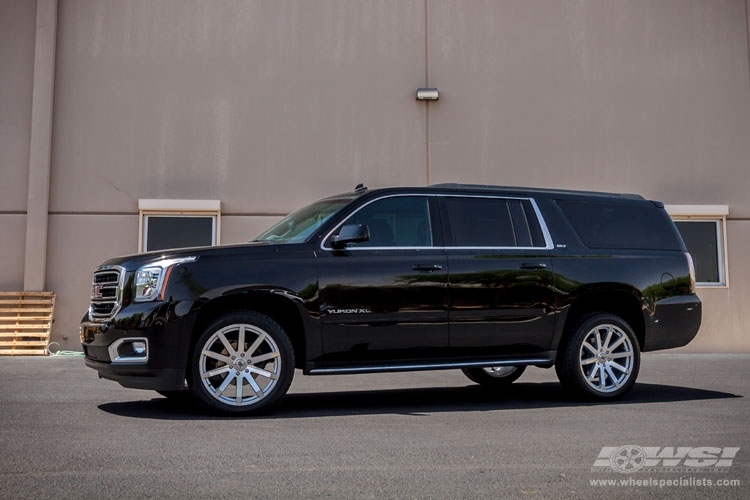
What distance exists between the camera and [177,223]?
1499cm

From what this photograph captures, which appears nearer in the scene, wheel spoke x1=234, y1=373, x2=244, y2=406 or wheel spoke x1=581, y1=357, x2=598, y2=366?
wheel spoke x1=234, y1=373, x2=244, y2=406

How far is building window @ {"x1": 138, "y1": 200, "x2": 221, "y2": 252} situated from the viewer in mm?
14750

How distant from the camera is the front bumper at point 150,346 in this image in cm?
681

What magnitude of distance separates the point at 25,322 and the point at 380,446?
Answer: 1032 cm

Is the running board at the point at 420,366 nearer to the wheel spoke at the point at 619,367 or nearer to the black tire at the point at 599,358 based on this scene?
the black tire at the point at 599,358

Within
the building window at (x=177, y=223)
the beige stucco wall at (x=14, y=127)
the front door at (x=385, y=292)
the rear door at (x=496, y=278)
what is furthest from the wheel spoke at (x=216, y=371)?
the beige stucco wall at (x=14, y=127)

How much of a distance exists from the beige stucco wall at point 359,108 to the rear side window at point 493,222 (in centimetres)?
715

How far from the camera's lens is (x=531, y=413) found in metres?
7.29

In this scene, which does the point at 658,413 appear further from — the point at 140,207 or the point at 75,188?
the point at 75,188

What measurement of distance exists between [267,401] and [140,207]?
8.49 meters

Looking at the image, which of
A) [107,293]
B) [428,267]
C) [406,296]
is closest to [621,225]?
[428,267]

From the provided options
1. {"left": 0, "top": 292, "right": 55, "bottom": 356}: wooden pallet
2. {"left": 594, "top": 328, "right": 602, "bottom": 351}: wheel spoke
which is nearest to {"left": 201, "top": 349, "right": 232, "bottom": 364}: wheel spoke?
{"left": 594, "top": 328, "right": 602, "bottom": 351}: wheel spoke

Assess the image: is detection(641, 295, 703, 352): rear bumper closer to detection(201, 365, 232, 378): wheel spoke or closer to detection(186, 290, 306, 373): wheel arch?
detection(186, 290, 306, 373): wheel arch

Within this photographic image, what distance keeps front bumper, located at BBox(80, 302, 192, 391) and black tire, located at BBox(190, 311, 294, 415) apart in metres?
0.14
